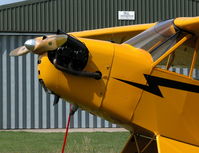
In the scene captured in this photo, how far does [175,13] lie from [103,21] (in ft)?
9.02

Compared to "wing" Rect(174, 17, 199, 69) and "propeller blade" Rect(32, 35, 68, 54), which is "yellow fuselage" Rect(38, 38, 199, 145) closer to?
"propeller blade" Rect(32, 35, 68, 54)

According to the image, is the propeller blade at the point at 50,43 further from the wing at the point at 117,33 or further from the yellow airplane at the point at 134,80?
the wing at the point at 117,33

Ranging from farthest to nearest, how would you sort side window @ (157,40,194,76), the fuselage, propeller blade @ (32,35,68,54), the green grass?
the green grass < side window @ (157,40,194,76) < the fuselage < propeller blade @ (32,35,68,54)

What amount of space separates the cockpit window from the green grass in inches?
180

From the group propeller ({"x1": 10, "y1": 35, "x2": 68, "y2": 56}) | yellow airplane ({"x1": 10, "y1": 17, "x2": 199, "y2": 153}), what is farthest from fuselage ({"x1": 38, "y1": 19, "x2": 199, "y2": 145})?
propeller ({"x1": 10, "y1": 35, "x2": 68, "y2": 56})

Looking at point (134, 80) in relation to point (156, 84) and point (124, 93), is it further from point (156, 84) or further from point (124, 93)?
point (156, 84)

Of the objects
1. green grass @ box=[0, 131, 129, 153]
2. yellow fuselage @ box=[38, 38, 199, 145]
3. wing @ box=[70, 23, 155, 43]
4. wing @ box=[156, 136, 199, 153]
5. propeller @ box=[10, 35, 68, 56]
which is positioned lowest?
green grass @ box=[0, 131, 129, 153]

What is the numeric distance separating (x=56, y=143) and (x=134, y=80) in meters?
6.90

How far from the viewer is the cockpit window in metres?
5.84

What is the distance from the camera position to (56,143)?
12.0m

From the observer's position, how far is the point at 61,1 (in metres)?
17.1

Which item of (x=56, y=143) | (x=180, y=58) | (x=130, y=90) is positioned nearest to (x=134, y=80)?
(x=130, y=90)

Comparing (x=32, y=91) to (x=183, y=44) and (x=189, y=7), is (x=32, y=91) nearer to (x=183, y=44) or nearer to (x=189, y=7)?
(x=189, y=7)

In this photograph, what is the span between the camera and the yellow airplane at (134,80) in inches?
203
